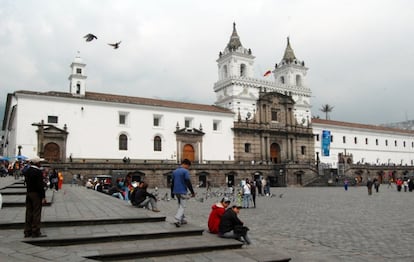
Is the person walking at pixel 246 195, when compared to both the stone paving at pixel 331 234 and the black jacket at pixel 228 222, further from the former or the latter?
the black jacket at pixel 228 222

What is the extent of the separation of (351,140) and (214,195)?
140 ft

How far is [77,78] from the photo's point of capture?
40.3 m

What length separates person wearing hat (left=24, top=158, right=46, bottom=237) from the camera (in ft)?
24.5

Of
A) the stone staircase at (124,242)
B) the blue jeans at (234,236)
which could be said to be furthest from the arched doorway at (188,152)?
the blue jeans at (234,236)

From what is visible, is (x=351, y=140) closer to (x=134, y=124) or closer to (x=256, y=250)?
(x=134, y=124)

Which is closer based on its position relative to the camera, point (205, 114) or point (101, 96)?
point (101, 96)

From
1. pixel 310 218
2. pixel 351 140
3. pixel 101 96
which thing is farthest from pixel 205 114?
pixel 310 218

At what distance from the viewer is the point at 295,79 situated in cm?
5797

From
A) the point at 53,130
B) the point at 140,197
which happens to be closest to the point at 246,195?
the point at 140,197

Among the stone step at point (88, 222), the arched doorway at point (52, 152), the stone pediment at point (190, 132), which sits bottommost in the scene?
the stone step at point (88, 222)

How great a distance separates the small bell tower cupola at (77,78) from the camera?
4003 centimetres

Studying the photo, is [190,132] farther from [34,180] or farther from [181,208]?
[34,180]

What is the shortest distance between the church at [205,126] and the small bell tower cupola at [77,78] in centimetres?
10

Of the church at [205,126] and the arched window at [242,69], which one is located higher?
the arched window at [242,69]
